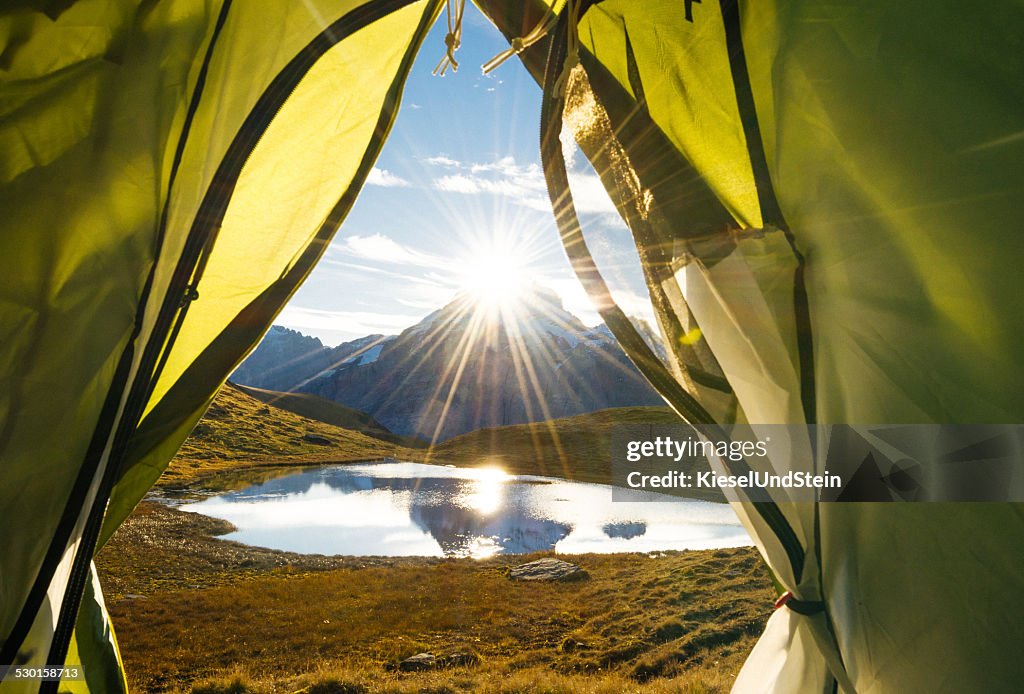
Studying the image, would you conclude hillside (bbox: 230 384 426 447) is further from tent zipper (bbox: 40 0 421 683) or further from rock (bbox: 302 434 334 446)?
tent zipper (bbox: 40 0 421 683)

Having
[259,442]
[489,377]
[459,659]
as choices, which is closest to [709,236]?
[459,659]

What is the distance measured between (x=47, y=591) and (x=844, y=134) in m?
2.89

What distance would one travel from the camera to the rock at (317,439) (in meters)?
79.1

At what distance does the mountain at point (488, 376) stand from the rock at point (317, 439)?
58997 millimetres

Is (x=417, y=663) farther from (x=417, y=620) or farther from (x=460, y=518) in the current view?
(x=460, y=518)

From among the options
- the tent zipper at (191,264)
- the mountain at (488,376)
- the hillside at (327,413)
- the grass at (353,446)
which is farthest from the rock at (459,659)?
the mountain at (488,376)

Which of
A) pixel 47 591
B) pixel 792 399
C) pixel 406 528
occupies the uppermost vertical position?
pixel 792 399

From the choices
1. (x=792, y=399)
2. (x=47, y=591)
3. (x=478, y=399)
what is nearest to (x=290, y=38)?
(x=47, y=591)

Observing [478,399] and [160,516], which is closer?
[160,516]

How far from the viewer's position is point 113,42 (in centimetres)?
155

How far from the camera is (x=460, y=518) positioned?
37.9 m

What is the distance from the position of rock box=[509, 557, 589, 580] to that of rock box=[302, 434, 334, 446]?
229 feet

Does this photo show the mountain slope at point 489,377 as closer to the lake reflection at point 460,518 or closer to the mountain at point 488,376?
the mountain at point 488,376

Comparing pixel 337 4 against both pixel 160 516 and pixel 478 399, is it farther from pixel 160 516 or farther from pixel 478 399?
pixel 478 399
